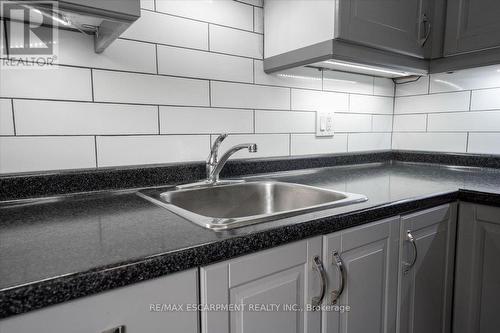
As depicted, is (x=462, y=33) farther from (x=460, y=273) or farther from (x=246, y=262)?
(x=246, y=262)

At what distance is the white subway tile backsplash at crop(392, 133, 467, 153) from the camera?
1.58 meters

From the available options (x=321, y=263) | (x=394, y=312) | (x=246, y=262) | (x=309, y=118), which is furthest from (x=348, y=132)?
(x=246, y=262)

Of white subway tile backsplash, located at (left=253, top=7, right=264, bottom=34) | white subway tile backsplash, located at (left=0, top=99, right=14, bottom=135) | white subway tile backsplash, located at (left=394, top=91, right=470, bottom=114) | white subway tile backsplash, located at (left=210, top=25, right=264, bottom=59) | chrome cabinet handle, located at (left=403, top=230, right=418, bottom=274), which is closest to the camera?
white subway tile backsplash, located at (left=0, top=99, right=14, bottom=135)

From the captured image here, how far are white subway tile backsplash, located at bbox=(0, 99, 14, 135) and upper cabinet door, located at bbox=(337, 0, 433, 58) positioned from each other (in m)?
1.01

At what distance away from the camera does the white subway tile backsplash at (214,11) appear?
3.51 feet

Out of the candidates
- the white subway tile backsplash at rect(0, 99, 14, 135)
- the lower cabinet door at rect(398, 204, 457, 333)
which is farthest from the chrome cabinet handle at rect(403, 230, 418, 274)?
the white subway tile backsplash at rect(0, 99, 14, 135)

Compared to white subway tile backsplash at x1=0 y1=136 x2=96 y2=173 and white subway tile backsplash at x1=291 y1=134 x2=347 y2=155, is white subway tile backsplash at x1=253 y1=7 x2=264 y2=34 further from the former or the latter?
white subway tile backsplash at x1=0 y1=136 x2=96 y2=173

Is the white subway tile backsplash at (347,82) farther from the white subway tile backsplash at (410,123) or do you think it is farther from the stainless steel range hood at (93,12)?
the stainless steel range hood at (93,12)

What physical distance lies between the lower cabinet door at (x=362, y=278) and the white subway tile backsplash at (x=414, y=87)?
3.69ft

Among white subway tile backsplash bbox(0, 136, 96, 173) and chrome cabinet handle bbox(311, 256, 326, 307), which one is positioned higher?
white subway tile backsplash bbox(0, 136, 96, 173)

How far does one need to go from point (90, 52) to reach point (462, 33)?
56.4 inches

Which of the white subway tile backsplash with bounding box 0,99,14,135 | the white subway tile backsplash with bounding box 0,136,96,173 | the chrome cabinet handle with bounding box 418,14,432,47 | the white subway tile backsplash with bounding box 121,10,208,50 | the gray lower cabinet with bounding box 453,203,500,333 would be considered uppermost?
the chrome cabinet handle with bounding box 418,14,432,47

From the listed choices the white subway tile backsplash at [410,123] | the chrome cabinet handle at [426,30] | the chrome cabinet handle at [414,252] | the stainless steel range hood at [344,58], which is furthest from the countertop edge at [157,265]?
the white subway tile backsplash at [410,123]

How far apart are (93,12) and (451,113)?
1.67 m
